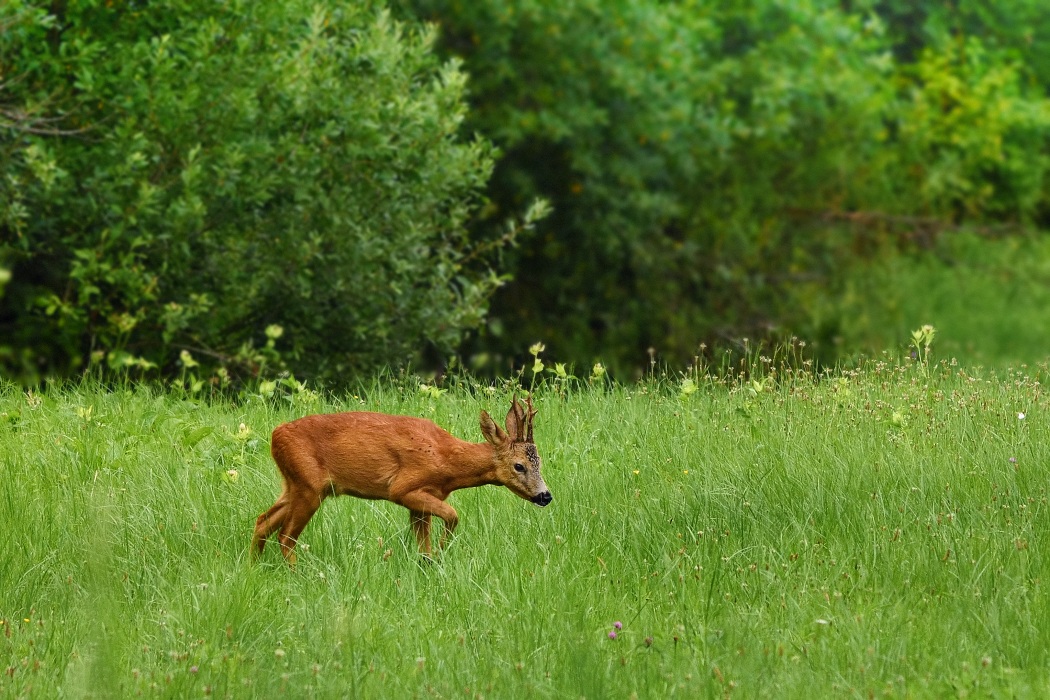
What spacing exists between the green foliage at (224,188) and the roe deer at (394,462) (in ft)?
16.8

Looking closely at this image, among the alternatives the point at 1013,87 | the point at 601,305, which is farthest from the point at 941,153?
the point at 601,305

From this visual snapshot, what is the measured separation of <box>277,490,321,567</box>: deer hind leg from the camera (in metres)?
5.47

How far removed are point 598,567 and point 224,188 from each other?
18.3 ft

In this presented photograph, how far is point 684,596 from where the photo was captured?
215 inches

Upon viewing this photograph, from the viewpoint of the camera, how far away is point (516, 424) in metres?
5.33

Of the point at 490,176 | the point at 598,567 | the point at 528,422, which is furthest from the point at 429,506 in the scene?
the point at 490,176

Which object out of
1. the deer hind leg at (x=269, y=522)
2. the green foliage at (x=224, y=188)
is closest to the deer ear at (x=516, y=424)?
the deer hind leg at (x=269, y=522)

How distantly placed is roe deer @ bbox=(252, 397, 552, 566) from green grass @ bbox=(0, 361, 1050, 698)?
34 cm

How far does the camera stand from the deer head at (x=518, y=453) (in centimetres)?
532

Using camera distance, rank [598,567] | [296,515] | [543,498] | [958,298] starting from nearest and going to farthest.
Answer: [543,498] < [296,515] < [598,567] < [958,298]

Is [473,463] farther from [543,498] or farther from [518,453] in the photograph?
Result: [543,498]

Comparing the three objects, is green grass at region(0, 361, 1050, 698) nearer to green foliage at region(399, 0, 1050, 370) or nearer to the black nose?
the black nose

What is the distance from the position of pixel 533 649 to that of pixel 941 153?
20.2m

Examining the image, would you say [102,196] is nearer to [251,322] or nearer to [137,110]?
[137,110]
